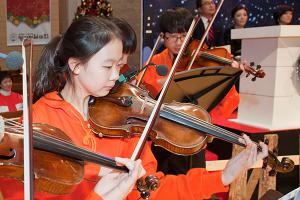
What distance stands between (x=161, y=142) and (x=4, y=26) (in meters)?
3.24

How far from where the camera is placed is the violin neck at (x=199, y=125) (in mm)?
1445

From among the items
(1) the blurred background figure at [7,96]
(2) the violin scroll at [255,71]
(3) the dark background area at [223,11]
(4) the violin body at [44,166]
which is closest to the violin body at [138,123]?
(4) the violin body at [44,166]

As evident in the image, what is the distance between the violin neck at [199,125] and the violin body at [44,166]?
20.0 inches

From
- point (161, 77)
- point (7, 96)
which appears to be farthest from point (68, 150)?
point (7, 96)

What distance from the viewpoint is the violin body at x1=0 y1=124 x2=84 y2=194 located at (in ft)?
3.04

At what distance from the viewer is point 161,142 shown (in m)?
1.51

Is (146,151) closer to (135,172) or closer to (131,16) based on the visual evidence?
(135,172)

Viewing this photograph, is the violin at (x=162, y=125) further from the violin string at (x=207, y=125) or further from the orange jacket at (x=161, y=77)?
the orange jacket at (x=161, y=77)

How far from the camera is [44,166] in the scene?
100 centimetres

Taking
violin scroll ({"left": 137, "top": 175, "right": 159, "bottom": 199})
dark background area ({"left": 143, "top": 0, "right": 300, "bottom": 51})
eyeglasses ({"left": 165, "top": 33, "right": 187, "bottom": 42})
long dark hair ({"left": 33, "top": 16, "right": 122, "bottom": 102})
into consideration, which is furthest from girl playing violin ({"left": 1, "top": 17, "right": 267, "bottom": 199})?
dark background area ({"left": 143, "top": 0, "right": 300, "bottom": 51})

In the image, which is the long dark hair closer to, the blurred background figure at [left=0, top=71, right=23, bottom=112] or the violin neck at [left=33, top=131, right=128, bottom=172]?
the violin neck at [left=33, top=131, right=128, bottom=172]

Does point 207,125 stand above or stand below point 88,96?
below

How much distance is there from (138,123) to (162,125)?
88 mm

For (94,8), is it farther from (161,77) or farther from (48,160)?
(48,160)
